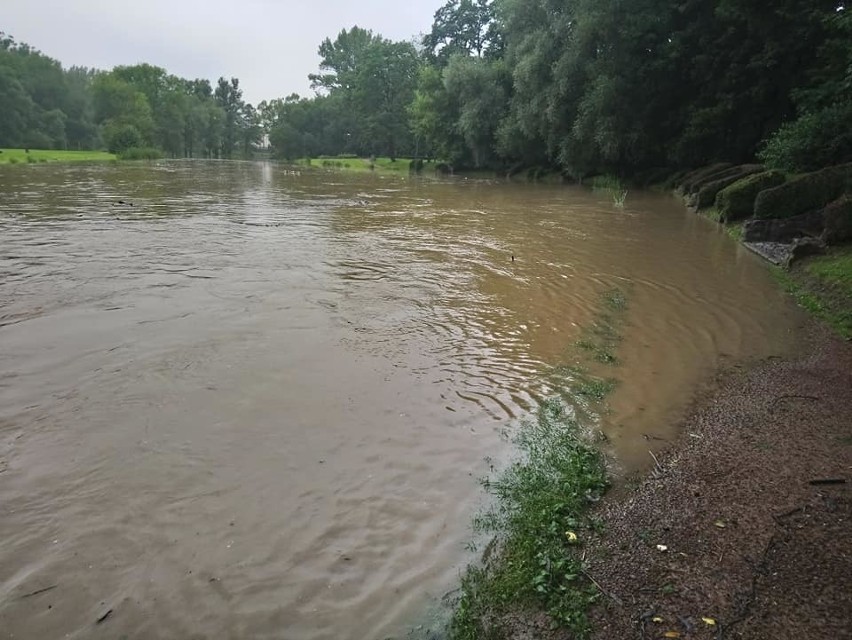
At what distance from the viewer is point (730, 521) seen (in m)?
3.45

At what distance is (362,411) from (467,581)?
7.40ft

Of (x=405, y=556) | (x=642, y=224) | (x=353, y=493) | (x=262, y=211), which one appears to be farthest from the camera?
(x=262, y=211)

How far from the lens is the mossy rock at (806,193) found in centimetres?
1202

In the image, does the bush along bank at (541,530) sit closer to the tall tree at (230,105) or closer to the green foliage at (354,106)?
the green foliage at (354,106)

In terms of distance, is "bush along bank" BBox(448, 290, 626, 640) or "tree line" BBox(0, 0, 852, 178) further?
"tree line" BBox(0, 0, 852, 178)

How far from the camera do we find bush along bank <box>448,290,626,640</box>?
2.83 m

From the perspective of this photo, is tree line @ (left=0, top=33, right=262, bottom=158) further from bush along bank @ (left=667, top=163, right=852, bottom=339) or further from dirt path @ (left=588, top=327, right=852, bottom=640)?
dirt path @ (left=588, top=327, right=852, bottom=640)

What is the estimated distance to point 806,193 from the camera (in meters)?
12.4

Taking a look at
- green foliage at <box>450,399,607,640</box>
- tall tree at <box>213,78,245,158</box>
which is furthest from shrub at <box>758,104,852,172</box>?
tall tree at <box>213,78,245,158</box>

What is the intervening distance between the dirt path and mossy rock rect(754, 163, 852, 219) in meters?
9.23

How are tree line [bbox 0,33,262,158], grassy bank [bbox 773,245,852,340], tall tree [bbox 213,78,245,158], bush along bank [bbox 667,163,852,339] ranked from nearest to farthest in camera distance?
grassy bank [bbox 773,245,852,340] < bush along bank [bbox 667,163,852,339] < tree line [bbox 0,33,262,158] < tall tree [bbox 213,78,245,158]

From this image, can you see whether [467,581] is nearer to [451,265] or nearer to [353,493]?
[353,493]

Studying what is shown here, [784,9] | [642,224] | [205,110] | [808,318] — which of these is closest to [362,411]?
[808,318]

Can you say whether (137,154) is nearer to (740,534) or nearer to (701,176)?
(701,176)
